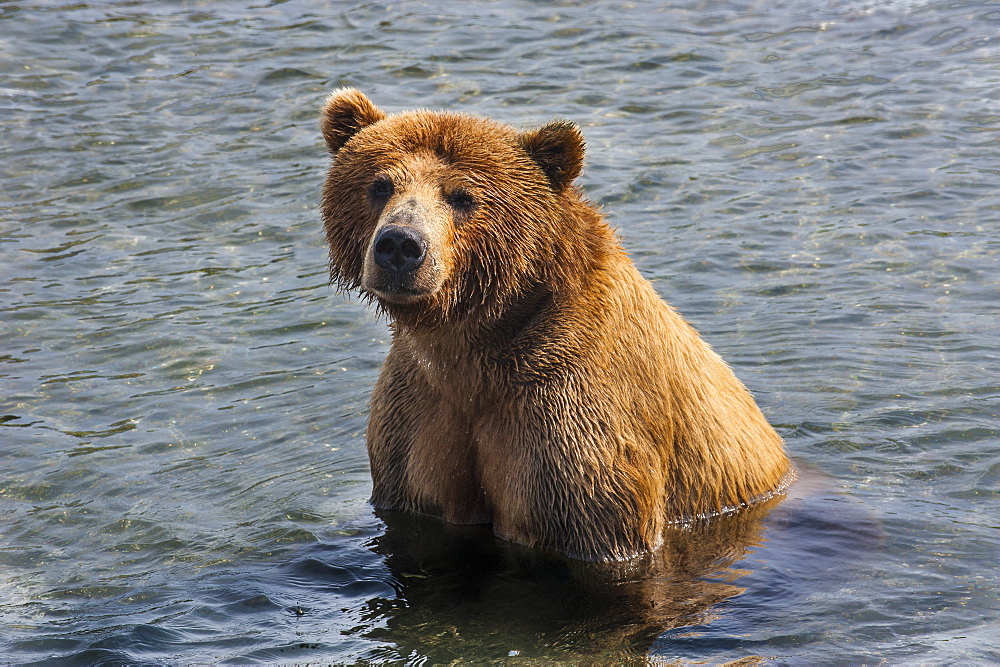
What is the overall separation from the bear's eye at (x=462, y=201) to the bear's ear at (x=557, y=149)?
396 mm

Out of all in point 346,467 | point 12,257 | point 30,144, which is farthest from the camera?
point 30,144

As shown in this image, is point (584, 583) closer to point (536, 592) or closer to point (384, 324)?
point (536, 592)

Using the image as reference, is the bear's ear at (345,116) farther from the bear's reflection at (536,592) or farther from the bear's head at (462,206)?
the bear's reflection at (536,592)

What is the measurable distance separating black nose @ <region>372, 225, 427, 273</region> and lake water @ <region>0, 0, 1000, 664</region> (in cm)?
164

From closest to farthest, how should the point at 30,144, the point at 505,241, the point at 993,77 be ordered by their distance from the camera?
the point at 505,241 → the point at 30,144 → the point at 993,77

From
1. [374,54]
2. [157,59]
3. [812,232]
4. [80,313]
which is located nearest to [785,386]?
[812,232]

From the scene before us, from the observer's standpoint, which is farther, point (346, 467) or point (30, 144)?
point (30, 144)

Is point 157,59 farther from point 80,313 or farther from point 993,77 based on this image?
point 993,77

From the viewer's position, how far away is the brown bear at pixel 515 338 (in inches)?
217

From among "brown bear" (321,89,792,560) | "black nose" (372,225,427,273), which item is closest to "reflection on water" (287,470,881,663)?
"brown bear" (321,89,792,560)

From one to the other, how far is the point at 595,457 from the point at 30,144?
900cm

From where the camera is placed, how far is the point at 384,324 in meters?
9.80

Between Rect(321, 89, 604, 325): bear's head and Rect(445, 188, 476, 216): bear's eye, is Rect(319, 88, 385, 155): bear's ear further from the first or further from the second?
Rect(445, 188, 476, 216): bear's eye

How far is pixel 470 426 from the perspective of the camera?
5961mm
